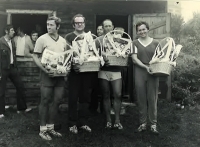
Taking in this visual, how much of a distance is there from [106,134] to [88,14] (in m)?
3.98

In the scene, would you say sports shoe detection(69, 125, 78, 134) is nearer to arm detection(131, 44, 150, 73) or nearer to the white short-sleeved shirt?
the white short-sleeved shirt

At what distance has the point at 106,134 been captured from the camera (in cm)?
411

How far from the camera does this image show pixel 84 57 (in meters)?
3.62

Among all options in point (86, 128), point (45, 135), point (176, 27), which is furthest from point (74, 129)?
point (176, 27)

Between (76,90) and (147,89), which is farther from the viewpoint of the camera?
(147,89)

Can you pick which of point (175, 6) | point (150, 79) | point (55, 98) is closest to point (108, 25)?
point (150, 79)

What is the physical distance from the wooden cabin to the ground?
Answer: 1.32 m

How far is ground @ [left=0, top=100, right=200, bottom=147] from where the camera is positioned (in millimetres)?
3809

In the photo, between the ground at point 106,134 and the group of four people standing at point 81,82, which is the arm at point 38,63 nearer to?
the group of four people standing at point 81,82

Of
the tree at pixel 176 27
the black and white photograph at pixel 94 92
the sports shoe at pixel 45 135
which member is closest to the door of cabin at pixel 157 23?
the black and white photograph at pixel 94 92

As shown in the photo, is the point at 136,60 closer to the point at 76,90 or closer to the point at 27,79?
the point at 76,90

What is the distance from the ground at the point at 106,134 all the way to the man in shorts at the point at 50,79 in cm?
33

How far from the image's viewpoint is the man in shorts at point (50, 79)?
11.9 feet

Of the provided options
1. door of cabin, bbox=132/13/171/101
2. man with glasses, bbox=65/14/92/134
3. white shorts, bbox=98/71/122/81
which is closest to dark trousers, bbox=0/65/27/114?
man with glasses, bbox=65/14/92/134
